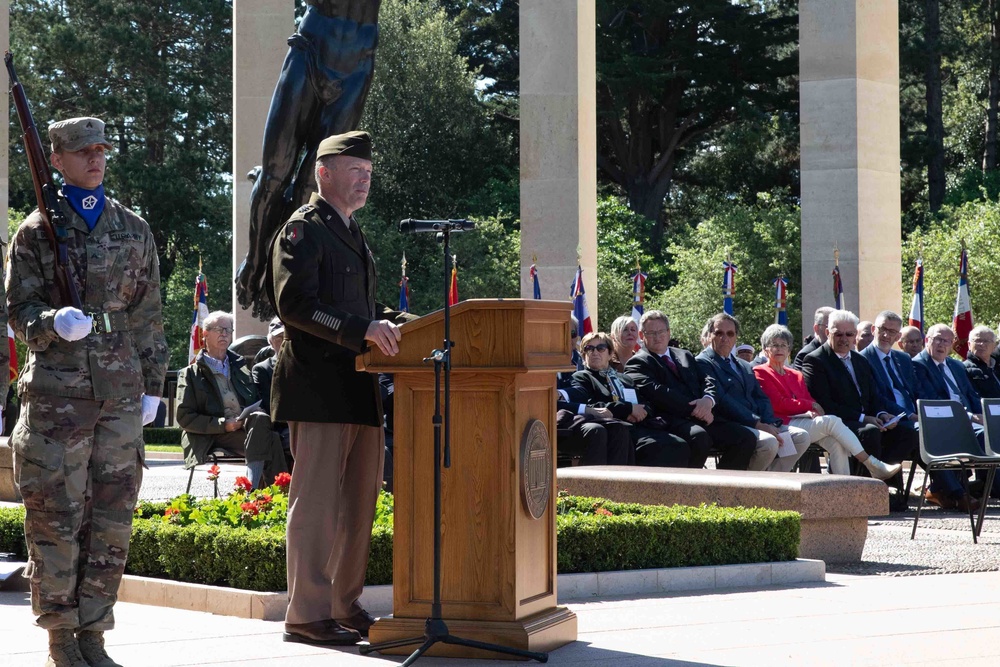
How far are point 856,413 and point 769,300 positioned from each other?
23.4 metres

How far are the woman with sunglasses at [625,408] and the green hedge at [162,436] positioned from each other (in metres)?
17.5

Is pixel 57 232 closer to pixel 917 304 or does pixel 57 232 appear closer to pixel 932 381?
pixel 932 381

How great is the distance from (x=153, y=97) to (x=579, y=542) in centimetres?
3598

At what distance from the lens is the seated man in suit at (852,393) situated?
12812mm

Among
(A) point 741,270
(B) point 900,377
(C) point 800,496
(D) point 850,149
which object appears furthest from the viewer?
(A) point 741,270

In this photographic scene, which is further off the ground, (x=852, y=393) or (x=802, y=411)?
(x=852, y=393)

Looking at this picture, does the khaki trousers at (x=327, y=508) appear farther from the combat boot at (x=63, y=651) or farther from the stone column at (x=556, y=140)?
the stone column at (x=556, y=140)

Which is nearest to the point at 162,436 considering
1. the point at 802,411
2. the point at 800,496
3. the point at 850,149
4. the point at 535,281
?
the point at 535,281

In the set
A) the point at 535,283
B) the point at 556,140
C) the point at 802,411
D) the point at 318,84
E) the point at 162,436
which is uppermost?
the point at 556,140

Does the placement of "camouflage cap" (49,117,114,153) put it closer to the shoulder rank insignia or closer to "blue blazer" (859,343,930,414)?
the shoulder rank insignia

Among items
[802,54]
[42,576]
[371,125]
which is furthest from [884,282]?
[371,125]

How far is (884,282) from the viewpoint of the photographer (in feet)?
64.7

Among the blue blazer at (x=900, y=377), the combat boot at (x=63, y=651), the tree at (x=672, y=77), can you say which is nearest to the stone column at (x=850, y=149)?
the blue blazer at (x=900, y=377)

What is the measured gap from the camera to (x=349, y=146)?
19.6 ft
